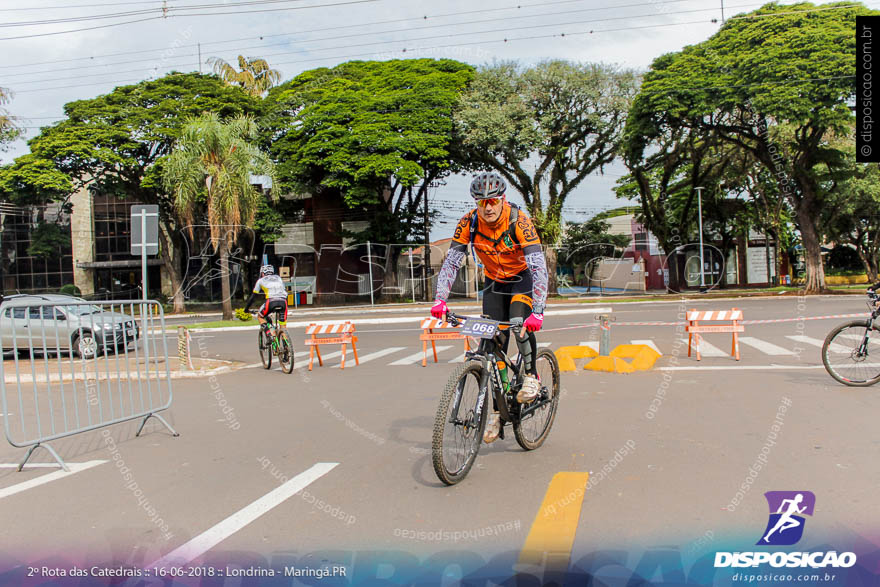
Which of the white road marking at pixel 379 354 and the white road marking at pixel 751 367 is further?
the white road marking at pixel 379 354

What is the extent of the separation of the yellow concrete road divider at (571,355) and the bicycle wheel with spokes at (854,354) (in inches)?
133

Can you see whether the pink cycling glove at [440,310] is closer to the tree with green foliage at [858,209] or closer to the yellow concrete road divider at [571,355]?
the yellow concrete road divider at [571,355]

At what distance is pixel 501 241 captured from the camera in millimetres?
5285

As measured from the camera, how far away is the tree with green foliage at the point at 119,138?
34688mm

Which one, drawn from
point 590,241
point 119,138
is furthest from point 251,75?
point 590,241

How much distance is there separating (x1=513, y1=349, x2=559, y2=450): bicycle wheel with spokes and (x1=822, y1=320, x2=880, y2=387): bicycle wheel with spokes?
12.5 feet

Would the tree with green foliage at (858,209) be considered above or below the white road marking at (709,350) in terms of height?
above

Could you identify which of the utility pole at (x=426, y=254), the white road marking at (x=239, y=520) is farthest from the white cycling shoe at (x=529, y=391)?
the utility pole at (x=426, y=254)

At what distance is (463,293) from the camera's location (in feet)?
154

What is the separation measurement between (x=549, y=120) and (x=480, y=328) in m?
31.0

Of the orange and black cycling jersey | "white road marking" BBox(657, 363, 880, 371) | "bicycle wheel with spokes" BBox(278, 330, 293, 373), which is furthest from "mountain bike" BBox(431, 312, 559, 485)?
"bicycle wheel with spokes" BBox(278, 330, 293, 373)

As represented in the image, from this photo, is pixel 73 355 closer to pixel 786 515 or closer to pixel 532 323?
pixel 532 323

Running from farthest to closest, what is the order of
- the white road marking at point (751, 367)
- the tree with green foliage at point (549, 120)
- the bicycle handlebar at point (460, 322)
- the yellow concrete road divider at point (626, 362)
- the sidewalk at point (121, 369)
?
the tree with green foliage at point (549, 120)
the yellow concrete road divider at point (626, 362)
the white road marking at point (751, 367)
the sidewalk at point (121, 369)
the bicycle handlebar at point (460, 322)

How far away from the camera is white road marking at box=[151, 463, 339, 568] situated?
3492 mm
